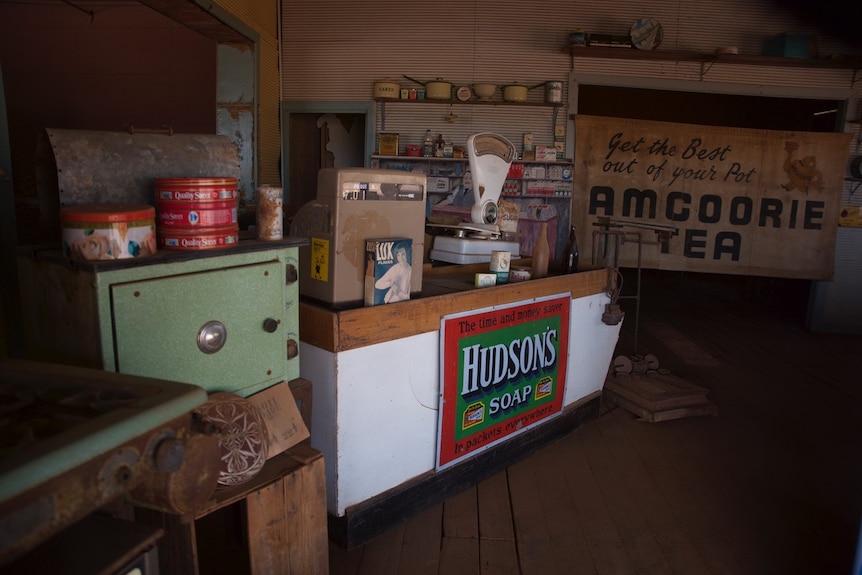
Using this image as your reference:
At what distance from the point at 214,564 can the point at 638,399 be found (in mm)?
2555

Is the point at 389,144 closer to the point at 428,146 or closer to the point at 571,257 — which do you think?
the point at 428,146

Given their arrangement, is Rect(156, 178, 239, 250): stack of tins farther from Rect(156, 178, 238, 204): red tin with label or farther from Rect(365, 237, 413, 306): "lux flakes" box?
Rect(365, 237, 413, 306): "lux flakes" box

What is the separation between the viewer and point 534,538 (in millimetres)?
2307

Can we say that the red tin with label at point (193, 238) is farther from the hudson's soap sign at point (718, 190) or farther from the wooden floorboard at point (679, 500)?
the hudson's soap sign at point (718, 190)

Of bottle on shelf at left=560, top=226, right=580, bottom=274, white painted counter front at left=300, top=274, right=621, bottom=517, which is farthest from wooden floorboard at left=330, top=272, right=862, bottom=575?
bottle on shelf at left=560, top=226, right=580, bottom=274

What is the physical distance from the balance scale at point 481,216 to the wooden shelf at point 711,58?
3.04 m

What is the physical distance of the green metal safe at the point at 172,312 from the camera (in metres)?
1.29

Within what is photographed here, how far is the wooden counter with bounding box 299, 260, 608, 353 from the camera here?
199 centimetres

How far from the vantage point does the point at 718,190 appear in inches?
229

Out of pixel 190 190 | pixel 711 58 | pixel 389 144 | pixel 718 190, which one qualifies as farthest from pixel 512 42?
pixel 190 190

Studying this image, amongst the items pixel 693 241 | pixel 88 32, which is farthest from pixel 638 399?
pixel 88 32

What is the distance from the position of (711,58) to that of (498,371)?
4.47 metres

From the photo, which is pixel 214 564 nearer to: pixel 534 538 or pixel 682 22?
pixel 534 538

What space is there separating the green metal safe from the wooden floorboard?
98 centimetres
